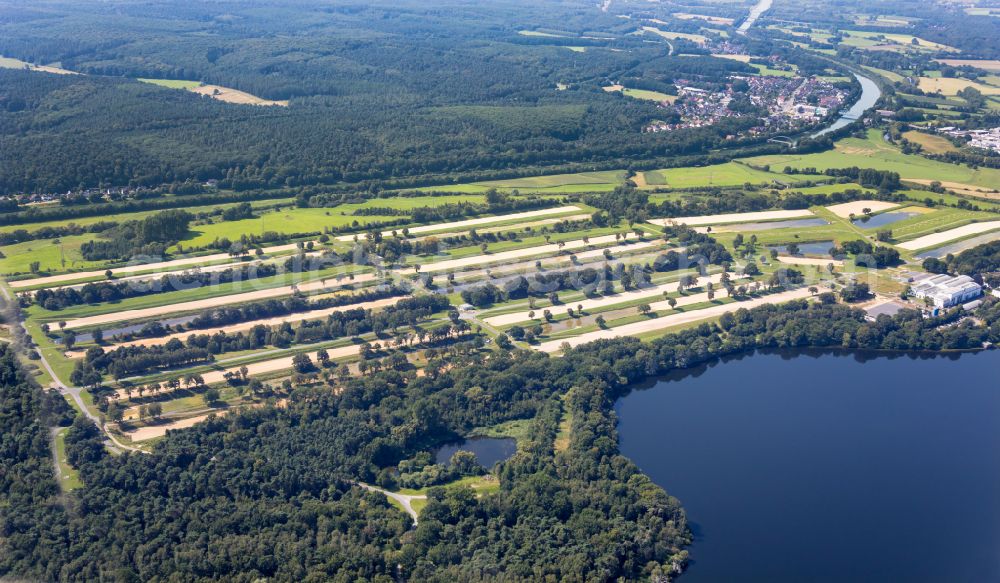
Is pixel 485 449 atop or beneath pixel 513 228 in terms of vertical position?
beneath

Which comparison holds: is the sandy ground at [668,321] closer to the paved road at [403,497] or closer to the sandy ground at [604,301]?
the sandy ground at [604,301]

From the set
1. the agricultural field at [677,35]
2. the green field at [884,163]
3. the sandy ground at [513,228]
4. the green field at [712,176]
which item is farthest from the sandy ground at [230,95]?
the agricultural field at [677,35]

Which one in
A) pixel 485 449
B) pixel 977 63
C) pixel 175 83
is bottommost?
pixel 485 449

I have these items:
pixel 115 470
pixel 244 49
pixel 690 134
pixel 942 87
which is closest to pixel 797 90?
pixel 942 87

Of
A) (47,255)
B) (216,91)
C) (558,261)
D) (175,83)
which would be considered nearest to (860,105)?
(558,261)

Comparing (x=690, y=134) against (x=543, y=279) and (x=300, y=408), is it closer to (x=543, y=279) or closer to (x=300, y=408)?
(x=543, y=279)

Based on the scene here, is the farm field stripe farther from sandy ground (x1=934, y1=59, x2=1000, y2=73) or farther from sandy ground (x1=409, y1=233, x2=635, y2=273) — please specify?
sandy ground (x1=934, y1=59, x2=1000, y2=73)

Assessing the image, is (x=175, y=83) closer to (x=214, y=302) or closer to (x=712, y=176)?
(x=712, y=176)
